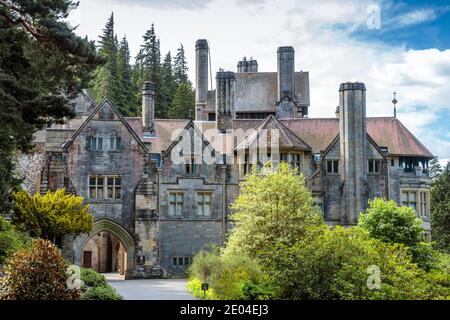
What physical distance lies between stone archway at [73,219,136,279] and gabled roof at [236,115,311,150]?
28.0 feet

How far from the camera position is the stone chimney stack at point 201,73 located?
58781mm

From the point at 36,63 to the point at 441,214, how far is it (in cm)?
4346

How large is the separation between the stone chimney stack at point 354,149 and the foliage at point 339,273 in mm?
17980

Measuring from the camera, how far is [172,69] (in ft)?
282

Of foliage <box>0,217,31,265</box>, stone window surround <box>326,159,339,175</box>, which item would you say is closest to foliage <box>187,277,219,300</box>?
foliage <box>0,217,31,265</box>

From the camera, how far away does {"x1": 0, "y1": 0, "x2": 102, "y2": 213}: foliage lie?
21688 mm

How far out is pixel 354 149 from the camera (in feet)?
136

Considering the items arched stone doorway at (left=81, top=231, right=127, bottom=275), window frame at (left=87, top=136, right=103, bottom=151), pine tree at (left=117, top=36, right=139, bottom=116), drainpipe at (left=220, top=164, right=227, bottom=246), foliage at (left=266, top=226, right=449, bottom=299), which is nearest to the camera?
foliage at (left=266, top=226, right=449, bottom=299)

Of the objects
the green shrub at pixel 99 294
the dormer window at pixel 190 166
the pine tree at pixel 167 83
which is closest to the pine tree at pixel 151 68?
Result: the pine tree at pixel 167 83

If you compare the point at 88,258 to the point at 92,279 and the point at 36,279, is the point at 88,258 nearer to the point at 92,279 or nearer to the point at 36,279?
the point at 92,279

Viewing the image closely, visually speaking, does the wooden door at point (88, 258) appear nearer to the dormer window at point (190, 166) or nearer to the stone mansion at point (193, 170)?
the stone mansion at point (193, 170)

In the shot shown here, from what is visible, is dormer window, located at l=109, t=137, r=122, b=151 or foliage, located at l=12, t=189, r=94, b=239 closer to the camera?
foliage, located at l=12, t=189, r=94, b=239

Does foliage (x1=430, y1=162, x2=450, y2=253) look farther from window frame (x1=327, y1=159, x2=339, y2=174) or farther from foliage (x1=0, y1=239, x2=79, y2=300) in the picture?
foliage (x1=0, y1=239, x2=79, y2=300)
